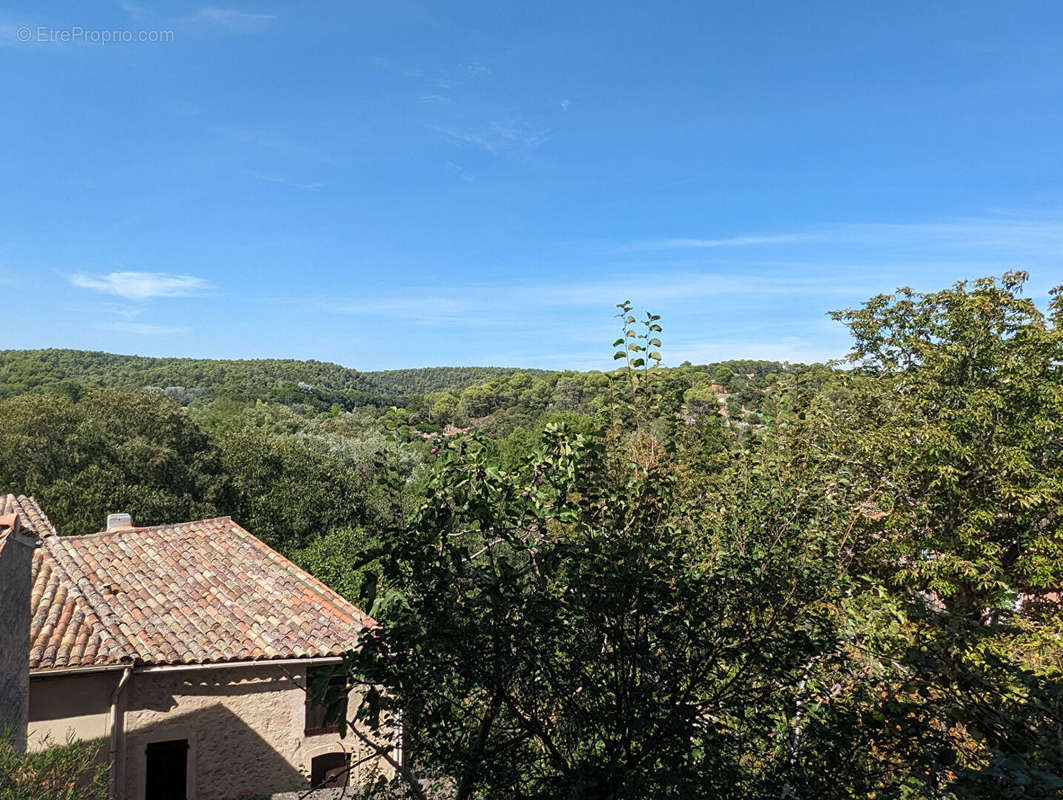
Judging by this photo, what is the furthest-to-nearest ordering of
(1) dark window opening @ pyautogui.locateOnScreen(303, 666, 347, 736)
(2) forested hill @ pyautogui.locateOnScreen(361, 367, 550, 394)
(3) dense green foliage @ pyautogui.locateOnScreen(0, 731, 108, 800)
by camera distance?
(2) forested hill @ pyautogui.locateOnScreen(361, 367, 550, 394), (3) dense green foliage @ pyautogui.locateOnScreen(0, 731, 108, 800), (1) dark window opening @ pyautogui.locateOnScreen(303, 666, 347, 736)

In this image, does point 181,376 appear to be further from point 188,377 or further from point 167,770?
point 167,770

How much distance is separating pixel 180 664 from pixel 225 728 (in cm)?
172

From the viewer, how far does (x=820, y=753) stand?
347cm

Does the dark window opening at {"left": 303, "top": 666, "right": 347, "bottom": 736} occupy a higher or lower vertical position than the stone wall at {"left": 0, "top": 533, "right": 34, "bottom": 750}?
higher

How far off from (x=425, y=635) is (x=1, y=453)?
32084mm

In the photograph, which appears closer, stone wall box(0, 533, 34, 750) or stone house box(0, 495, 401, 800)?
stone wall box(0, 533, 34, 750)

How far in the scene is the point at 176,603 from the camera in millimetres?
13359

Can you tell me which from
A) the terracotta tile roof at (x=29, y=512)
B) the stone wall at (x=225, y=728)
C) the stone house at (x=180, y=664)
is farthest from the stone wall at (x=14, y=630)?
the terracotta tile roof at (x=29, y=512)

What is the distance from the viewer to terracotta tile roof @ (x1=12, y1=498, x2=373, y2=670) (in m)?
11.4

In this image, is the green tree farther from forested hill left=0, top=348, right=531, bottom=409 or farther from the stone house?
forested hill left=0, top=348, right=531, bottom=409

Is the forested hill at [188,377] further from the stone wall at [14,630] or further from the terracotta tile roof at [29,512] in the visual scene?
the stone wall at [14,630]

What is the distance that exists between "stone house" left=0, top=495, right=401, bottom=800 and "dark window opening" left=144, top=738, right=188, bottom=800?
0.02 m

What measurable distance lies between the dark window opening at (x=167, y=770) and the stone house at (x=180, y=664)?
0.07ft

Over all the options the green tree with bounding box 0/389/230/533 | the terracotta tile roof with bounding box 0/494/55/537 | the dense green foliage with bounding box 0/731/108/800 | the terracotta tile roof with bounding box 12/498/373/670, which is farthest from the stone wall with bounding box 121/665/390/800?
the green tree with bounding box 0/389/230/533
